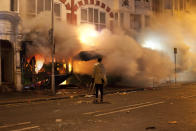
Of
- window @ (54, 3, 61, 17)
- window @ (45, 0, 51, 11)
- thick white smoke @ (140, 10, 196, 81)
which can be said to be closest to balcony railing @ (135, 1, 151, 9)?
thick white smoke @ (140, 10, 196, 81)

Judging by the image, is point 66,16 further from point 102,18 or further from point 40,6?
point 102,18

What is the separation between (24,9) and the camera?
1822 cm

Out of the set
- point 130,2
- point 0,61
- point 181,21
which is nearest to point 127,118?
point 0,61

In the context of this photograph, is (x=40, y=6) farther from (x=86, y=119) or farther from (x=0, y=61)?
(x=86, y=119)

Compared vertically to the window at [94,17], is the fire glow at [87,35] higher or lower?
lower

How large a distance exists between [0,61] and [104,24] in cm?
989

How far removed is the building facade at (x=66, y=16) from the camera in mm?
17125

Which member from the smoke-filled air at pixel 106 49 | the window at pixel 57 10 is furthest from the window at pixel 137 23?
the window at pixel 57 10

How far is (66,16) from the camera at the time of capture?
20.7 metres

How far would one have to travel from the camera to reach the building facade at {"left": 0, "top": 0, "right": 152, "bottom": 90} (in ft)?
56.2

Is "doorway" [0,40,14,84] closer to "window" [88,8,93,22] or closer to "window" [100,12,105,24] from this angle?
"window" [88,8,93,22]

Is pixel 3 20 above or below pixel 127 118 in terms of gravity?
above

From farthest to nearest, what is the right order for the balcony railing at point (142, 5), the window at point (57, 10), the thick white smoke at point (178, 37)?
the thick white smoke at point (178, 37) → the balcony railing at point (142, 5) → the window at point (57, 10)

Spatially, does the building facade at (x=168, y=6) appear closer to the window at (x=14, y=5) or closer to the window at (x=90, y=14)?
the window at (x=90, y=14)
